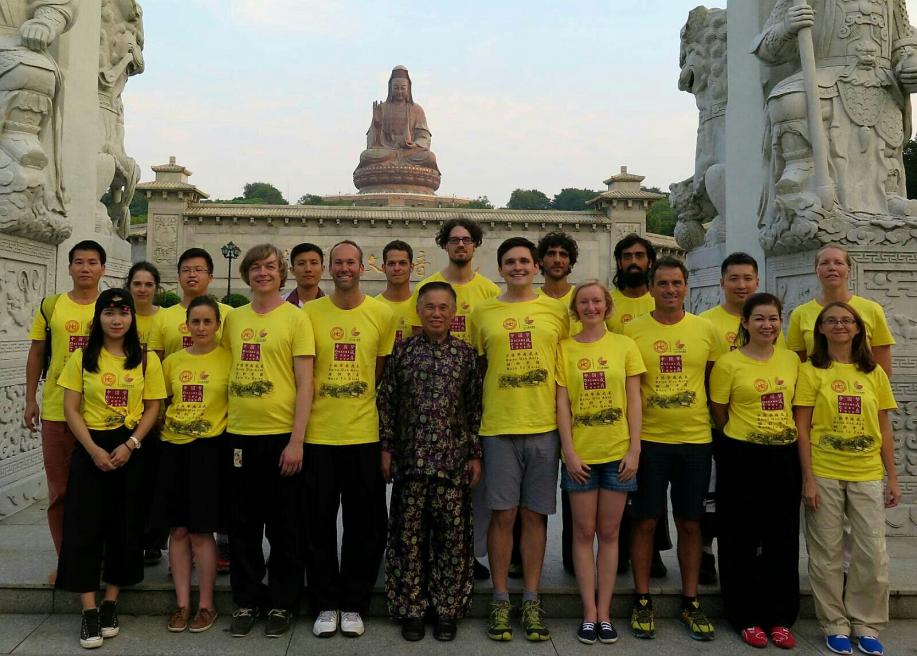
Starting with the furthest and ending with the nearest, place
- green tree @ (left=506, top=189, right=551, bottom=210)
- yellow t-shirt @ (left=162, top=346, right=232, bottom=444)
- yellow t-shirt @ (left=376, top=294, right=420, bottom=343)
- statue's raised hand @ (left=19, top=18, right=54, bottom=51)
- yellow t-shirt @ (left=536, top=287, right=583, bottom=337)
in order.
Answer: green tree @ (left=506, top=189, right=551, bottom=210), statue's raised hand @ (left=19, top=18, right=54, bottom=51), yellow t-shirt @ (left=376, top=294, right=420, bottom=343), yellow t-shirt @ (left=536, top=287, right=583, bottom=337), yellow t-shirt @ (left=162, top=346, right=232, bottom=444)

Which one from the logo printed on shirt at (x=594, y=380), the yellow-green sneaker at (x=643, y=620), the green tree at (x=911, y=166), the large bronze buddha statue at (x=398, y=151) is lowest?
the yellow-green sneaker at (x=643, y=620)

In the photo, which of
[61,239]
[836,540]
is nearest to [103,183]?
[61,239]

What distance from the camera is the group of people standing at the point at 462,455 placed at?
3.26 meters

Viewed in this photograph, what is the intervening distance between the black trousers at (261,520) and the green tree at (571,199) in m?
57.8

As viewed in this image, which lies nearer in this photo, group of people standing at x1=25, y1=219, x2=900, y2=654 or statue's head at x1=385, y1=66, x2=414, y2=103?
group of people standing at x1=25, y1=219, x2=900, y2=654

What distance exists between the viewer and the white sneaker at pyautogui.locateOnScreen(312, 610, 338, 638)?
10.6 ft

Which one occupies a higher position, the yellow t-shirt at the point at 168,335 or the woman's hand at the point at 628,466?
the yellow t-shirt at the point at 168,335

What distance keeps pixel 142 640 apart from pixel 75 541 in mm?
567

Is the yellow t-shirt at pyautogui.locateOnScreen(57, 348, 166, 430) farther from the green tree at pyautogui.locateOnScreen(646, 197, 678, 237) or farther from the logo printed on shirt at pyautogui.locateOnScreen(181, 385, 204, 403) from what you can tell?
the green tree at pyautogui.locateOnScreen(646, 197, 678, 237)

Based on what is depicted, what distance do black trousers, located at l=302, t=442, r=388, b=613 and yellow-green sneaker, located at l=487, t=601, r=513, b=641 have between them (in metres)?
0.61

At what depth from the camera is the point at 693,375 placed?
3408mm

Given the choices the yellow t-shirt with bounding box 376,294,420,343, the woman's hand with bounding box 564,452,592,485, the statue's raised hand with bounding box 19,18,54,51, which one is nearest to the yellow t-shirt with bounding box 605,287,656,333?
the woman's hand with bounding box 564,452,592,485

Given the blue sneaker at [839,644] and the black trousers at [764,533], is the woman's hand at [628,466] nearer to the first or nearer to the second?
the black trousers at [764,533]

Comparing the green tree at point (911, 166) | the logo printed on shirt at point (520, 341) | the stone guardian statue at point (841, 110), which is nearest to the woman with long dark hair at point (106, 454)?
the logo printed on shirt at point (520, 341)
